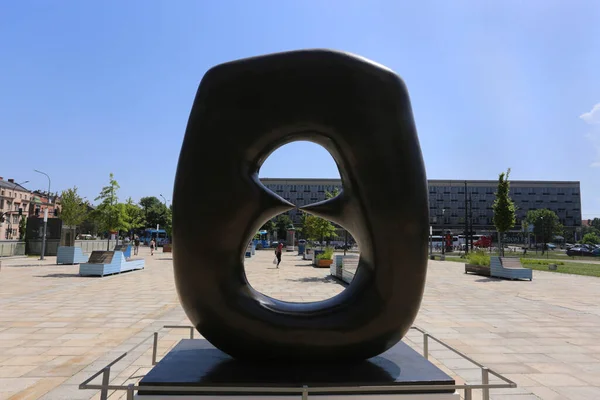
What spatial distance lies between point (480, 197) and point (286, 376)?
111213 millimetres

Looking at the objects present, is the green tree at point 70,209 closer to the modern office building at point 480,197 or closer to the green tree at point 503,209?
the green tree at point 503,209

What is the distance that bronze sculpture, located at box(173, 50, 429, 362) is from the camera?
13.6ft

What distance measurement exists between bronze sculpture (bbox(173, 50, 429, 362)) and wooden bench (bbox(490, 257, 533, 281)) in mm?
18722

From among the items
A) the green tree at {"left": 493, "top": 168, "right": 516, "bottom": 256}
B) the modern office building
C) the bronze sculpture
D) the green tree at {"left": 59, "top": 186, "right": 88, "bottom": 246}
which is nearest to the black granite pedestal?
the bronze sculpture

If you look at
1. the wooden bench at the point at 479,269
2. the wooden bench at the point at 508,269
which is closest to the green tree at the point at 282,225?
the wooden bench at the point at 479,269

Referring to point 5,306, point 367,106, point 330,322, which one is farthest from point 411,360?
point 5,306

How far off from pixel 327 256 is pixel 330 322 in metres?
22.3

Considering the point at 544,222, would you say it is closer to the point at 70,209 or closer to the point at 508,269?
the point at 508,269

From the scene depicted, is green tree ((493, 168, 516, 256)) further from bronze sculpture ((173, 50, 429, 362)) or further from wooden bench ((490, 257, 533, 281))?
bronze sculpture ((173, 50, 429, 362))

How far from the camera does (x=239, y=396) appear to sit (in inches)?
143

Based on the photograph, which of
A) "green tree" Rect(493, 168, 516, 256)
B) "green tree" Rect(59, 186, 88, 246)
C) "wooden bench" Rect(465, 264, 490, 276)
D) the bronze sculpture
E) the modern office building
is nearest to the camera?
the bronze sculpture

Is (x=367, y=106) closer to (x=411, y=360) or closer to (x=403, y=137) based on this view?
(x=403, y=137)

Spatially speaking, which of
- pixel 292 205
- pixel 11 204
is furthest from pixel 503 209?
pixel 11 204

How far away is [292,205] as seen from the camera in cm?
424
